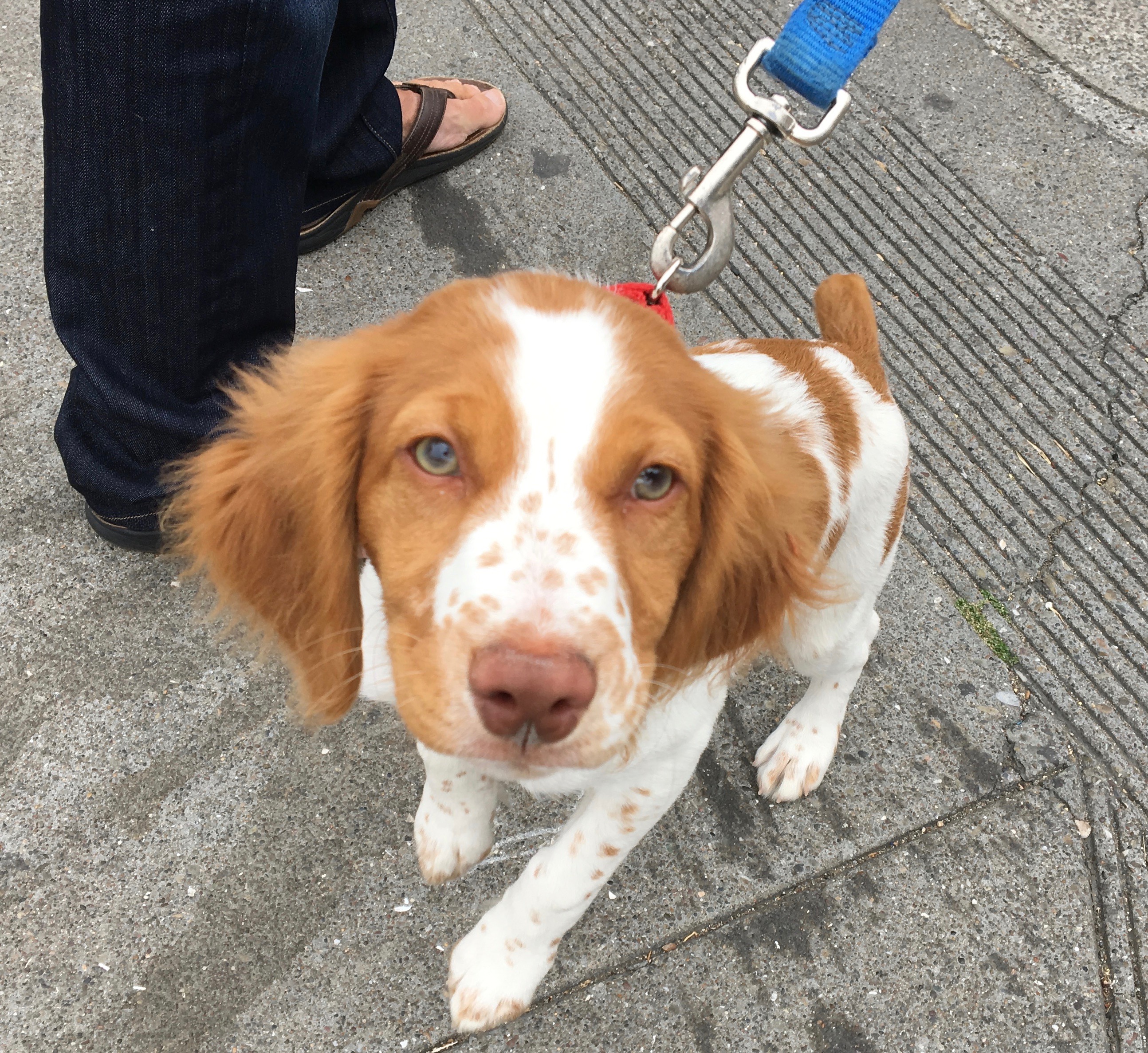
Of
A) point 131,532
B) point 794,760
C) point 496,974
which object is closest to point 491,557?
point 496,974

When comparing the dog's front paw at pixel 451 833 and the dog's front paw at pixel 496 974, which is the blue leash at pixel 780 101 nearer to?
the dog's front paw at pixel 451 833

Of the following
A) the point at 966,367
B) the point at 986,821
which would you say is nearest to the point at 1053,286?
the point at 966,367

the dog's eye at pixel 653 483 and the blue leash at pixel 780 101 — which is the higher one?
the blue leash at pixel 780 101

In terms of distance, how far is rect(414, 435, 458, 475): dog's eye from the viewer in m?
1.51

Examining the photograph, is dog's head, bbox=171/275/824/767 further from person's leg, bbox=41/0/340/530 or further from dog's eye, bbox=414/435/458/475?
person's leg, bbox=41/0/340/530

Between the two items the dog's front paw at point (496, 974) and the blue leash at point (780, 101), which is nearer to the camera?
the blue leash at point (780, 101)

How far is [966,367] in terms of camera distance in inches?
136

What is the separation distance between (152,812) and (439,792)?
0.78 metres

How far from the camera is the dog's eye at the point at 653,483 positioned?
5.05ft

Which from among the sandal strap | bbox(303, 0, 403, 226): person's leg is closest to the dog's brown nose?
bbox(303, 0, 403, 226): person's leg

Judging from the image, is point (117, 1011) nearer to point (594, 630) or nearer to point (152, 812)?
point (152, 812)

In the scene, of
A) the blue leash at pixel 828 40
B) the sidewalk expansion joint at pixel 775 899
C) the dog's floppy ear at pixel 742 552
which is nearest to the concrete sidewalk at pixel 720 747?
the sidewalk expansion joint at pixel 775 899

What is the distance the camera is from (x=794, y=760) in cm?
249

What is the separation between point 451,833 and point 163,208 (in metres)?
1.57
